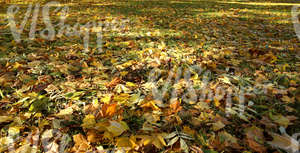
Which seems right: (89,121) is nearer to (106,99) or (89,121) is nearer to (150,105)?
(106,99)

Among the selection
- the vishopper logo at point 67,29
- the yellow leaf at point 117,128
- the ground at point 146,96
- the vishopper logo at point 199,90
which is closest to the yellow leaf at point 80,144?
the ground at point 146,96

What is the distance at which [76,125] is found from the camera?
4.02 ft

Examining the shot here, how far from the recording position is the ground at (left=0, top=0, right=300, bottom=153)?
3.70 feet

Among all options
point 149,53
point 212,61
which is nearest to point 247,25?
point 212,61

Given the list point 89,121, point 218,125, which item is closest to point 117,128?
point 89,121

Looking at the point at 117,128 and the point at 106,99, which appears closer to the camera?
the point at 117,128

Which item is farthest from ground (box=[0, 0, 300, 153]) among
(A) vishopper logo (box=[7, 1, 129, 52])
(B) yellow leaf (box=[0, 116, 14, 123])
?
(A) vishopper logo (box=[7, 1, 129, 52])

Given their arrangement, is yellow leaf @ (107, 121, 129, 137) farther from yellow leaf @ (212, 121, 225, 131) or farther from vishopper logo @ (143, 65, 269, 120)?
yellow leaf @ (212, 121, 225, 131)

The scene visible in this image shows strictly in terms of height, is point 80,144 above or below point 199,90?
below

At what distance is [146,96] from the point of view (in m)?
1.56

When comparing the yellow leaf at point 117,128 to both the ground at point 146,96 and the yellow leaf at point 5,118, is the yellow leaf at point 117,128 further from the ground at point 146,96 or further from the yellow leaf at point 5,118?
the yellow leaf at point 5,118

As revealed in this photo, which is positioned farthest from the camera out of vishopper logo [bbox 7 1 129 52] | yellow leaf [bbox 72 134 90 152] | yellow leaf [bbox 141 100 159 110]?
vishopper logo [bbox 7 1 129 52]

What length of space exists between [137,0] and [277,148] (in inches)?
356

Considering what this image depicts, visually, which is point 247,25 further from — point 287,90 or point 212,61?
point 287,90
